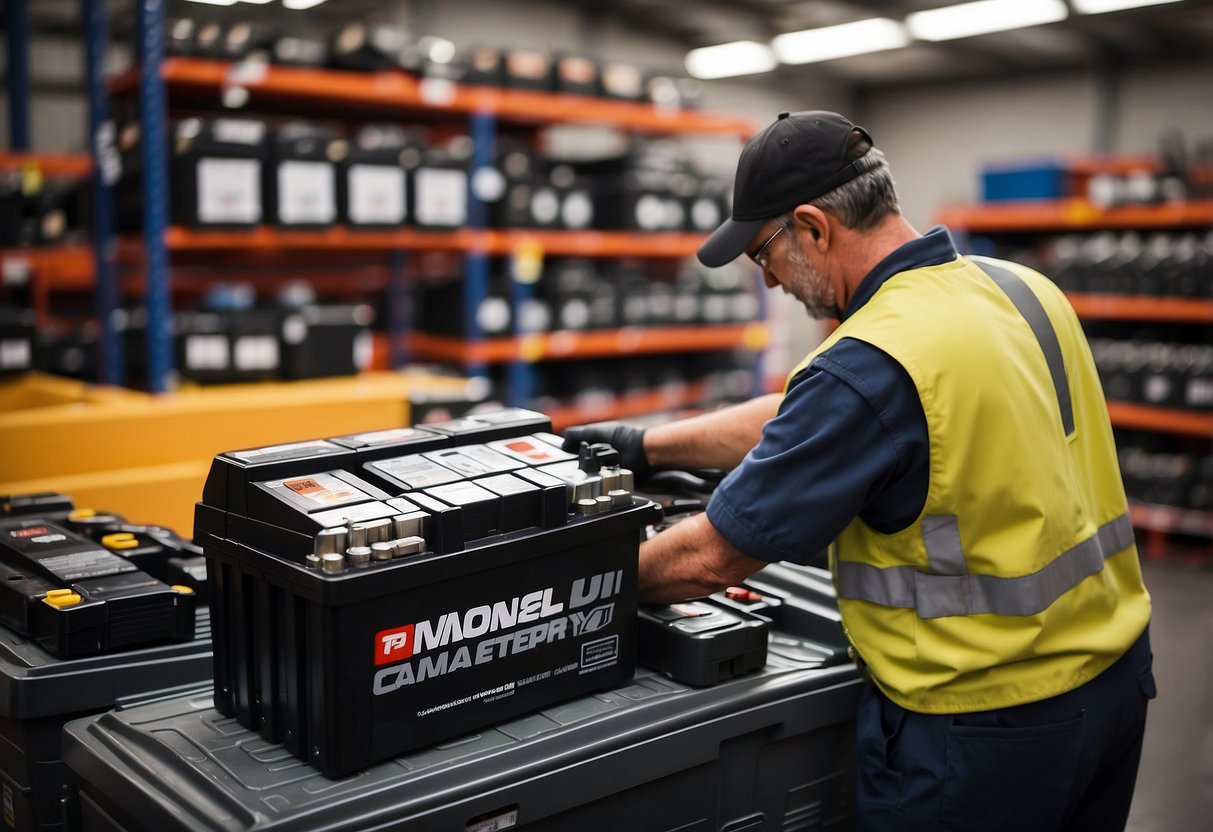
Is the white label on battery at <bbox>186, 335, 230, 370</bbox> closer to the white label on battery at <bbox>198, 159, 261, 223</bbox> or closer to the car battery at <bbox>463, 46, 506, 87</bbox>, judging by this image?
the white label on battery at <bbox>198, 159, 261, 223</bbox>

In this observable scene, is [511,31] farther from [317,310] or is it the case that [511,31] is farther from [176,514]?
[176,514]

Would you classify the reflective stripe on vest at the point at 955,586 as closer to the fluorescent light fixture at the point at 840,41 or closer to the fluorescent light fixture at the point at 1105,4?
the fluorescent light fixture at the point at 1105,4

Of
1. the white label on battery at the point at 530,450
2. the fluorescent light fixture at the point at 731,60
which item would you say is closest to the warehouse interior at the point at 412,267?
the white label on battery at the point at 530,450

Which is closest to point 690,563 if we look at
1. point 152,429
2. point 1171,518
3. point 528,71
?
point 152,429

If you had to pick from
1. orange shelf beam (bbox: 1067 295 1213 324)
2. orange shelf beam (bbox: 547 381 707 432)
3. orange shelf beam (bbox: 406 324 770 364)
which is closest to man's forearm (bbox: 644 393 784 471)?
orange shelf beam (bbox: 406 324 770 364)

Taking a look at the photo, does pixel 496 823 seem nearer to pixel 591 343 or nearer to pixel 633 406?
pixel 591 343

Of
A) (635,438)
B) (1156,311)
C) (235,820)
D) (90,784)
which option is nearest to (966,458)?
(635,438)

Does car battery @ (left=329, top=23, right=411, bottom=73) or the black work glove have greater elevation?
car battery @ (left=329, top=23, right=411, bottom=73)

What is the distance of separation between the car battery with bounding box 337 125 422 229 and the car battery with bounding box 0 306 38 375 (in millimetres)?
1357

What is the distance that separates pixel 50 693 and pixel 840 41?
11.1 meters

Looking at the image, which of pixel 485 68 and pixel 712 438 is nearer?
pixel 712 438

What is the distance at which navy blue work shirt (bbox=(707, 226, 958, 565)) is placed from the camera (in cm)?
138

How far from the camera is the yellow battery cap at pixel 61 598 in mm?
1430

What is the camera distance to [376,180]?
461 centimetres
